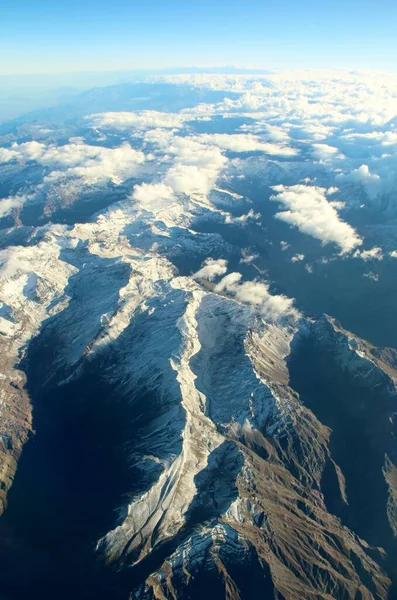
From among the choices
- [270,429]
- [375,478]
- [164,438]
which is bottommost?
[375,478]

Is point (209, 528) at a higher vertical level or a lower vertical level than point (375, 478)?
higher

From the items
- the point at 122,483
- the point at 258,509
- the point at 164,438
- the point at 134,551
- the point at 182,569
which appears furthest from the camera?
the point at 164,438

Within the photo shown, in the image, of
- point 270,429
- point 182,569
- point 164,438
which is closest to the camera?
point 182,569

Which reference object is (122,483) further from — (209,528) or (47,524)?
(209,528)

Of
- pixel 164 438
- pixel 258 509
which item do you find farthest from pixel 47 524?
pixel 258 509

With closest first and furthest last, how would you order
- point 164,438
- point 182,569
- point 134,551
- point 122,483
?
point 182,569 < point 134,551 < point 122,483 < point 164,438

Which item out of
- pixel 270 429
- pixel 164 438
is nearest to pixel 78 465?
pixel 164 438

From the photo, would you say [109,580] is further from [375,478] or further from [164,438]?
[375,478]

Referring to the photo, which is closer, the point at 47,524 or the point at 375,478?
the point at 47,524

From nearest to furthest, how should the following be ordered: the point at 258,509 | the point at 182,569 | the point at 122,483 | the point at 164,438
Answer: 1. the point at 182,569
2. the point at 258,509
3. the point at 122,483
4. the point at 164,438
